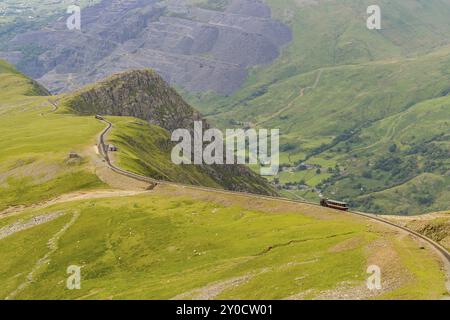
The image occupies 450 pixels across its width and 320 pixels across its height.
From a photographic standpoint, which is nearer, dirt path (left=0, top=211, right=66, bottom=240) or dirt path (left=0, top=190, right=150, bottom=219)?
dirt path (left=0, top=211, right=66, bottom=240)

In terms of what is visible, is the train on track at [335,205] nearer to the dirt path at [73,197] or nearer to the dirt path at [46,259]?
the dirt path at [73,197]

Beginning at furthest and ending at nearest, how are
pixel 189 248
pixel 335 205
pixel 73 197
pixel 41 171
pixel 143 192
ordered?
pixel 41 171
pixel 73 197
pixel 143 192
pixel 335 205
pixel 189 248

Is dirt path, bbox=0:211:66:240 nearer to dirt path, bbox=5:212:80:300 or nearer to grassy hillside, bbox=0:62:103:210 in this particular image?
dirt path, bbox=5:212:80:300

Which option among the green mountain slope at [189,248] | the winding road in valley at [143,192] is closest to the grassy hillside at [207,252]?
the green mountain slope at [189,248]

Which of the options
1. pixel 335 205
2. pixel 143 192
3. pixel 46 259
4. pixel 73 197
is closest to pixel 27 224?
pixel 73 197

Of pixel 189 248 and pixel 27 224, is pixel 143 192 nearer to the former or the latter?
pixel 27 224

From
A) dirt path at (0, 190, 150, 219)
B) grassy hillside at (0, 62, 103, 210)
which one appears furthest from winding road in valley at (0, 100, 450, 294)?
grassy hillside at (0, 62, 103, 210)
